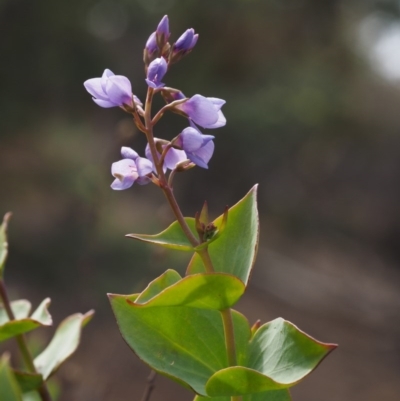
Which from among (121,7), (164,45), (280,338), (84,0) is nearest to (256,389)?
(280,338)

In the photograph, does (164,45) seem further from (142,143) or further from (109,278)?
(142,143)

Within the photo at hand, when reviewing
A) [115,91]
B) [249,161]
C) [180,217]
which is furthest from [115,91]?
[249,161]

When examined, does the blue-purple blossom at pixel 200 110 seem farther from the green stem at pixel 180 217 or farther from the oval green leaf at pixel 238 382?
the oval green leaf at pixel 238 382

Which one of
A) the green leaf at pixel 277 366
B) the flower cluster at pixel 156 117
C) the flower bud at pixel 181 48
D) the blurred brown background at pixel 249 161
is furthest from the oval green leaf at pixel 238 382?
the blurred brown background at pixel 249 161

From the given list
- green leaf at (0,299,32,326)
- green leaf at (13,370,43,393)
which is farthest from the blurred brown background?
green leaf at (13,370,43,393)

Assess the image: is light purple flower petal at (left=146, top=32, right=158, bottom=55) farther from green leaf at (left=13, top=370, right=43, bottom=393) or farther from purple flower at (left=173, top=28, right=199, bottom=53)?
green leaf at (left=13, top=370, right=43, bottom=393)

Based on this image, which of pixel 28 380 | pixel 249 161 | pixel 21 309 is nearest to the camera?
pixel 28 380

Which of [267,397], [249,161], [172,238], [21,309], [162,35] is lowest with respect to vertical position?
[249,161]

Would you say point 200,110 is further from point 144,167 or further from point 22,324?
point 22,324
